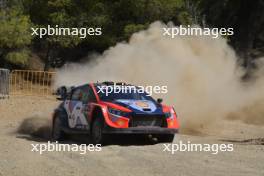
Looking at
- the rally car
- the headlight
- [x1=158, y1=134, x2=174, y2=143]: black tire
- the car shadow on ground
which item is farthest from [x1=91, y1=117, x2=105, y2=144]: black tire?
[x1=158, y1=134, x2=174, y2=143]: black tire

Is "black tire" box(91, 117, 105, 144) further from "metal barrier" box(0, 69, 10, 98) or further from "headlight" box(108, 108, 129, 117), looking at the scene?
"metal barrier" box(0, 69, 10, 98)

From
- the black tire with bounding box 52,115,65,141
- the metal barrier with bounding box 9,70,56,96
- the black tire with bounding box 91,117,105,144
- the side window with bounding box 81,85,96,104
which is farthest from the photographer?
the metal barrier with bounding box 9,70,56,96

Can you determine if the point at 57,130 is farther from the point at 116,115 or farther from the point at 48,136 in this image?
the point at 116,115

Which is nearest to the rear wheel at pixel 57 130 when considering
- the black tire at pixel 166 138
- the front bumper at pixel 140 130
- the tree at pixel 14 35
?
the front bumper at pixel 140 130

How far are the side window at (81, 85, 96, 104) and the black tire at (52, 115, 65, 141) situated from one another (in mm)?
1130

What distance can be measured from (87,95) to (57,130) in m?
1.62

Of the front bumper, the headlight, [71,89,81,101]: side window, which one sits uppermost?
[71,89,81,101]: side window

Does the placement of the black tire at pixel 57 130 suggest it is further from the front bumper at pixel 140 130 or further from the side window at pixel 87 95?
the front bumper at pixel 140 130

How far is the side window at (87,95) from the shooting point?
15098 millimetres

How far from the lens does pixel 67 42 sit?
39.1m

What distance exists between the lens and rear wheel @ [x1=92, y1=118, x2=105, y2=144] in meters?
14.1

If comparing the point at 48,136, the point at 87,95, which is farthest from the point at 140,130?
the point at 48,136

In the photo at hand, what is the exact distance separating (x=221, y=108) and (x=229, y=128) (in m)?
1.66

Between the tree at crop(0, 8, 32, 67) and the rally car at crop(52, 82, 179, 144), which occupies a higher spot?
the tree at crop(0, 8, 32, 67)
